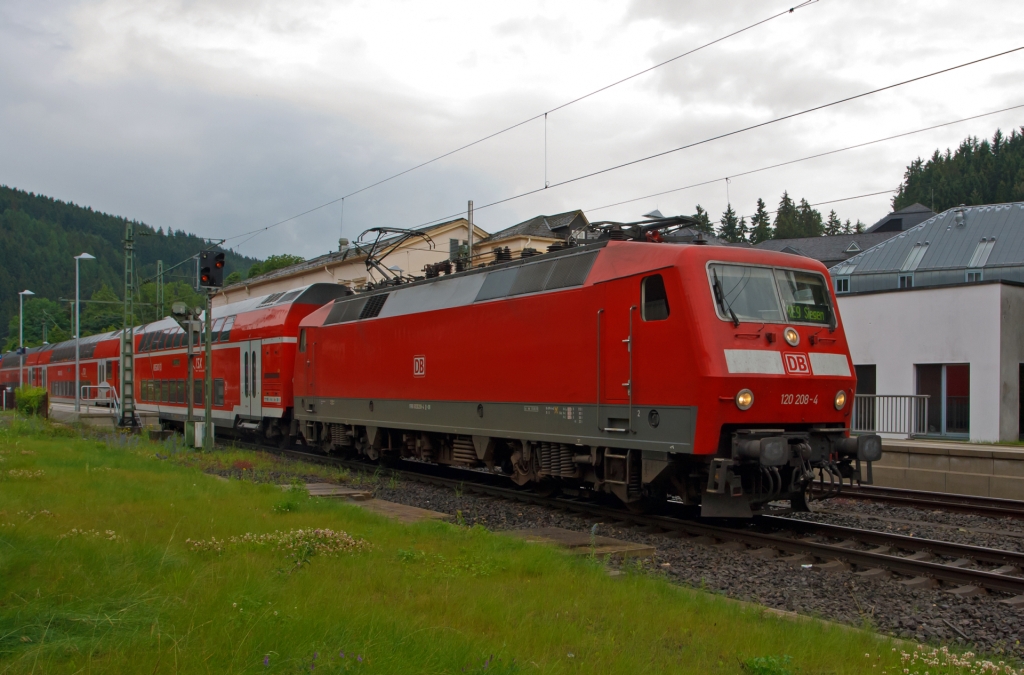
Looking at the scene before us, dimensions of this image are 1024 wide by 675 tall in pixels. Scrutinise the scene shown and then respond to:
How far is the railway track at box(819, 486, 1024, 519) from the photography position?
11.7m

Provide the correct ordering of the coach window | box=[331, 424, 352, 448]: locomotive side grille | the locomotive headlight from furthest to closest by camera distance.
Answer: box=[331, 424, 352, 448]: locomotive side grille → the coach window → the locomotive headlight

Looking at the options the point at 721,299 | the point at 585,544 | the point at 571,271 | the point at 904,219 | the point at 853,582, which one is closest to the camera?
the point at 853,582

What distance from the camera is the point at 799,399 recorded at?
9.75 m

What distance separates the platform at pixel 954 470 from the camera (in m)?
14.2

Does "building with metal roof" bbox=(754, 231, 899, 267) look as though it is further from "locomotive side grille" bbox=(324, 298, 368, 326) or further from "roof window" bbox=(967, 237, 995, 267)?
"locomotive side grille" bbox=(324, 298, 368, 326)

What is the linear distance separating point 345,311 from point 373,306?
1338 mm

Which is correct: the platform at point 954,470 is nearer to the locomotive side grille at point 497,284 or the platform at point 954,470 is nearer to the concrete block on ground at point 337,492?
the locomotive side grille at point 497,284

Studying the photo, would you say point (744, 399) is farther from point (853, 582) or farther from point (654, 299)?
point (853, 582)

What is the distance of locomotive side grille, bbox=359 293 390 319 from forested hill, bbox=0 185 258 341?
115987mm

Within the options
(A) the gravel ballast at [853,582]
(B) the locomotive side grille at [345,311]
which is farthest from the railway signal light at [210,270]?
(A) the gravel ballast at [853,582]

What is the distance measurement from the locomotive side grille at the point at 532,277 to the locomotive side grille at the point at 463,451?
2.95 meters

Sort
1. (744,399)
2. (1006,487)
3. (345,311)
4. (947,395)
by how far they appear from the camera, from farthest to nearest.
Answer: (947,395)
(345,311)
(1006,487)
(744,399)

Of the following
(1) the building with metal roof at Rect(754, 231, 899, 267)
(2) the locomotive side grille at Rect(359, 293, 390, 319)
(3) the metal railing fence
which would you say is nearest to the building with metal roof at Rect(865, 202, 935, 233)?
(1) the building with metal roof at Rect(754, 231, 899, 267)

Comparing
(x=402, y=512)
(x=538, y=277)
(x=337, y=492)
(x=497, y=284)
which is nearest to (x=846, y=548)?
(x=402, y=512)
